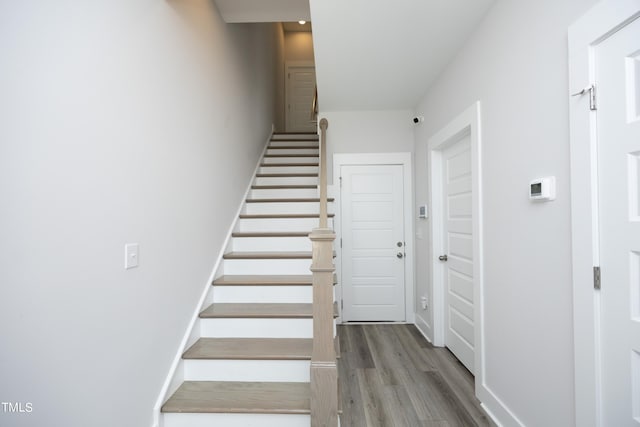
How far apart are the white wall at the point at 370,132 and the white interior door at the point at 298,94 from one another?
9.09ft

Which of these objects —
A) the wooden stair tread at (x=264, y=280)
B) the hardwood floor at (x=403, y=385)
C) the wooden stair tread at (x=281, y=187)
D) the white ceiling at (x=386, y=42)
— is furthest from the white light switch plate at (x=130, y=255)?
the wooden stair tread at (x=281, y=187)

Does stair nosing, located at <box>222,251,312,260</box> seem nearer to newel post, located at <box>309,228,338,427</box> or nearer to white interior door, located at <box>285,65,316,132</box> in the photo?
newel post, located at <box>309,228,338,427</box>

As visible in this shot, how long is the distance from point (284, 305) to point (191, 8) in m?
2.22

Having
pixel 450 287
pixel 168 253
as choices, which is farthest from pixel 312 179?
pixel 168 253

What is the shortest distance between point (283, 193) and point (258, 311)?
164cm

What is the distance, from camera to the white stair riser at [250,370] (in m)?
1.85

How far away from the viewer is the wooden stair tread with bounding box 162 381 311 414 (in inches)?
63.6

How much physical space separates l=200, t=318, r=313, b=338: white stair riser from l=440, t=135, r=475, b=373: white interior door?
1.34 metres

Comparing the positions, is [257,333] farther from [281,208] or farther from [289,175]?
[289,175]

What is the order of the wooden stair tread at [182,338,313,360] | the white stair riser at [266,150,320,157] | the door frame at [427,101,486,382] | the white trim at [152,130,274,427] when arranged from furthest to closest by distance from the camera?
A: 1. the white stair riser at [266,150,320,157]
2. the door frame at [427,101,486,382]
3. the wooden stair tread at [182,338,313,360]
4. the white trim at [152,130,274,427]

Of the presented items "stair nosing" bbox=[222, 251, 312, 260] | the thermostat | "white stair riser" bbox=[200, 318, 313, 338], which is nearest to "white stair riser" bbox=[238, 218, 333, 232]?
"stair nosing" bbox=[222, 251, 312, 260]

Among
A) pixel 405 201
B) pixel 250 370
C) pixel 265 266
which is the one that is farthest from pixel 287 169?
pixel 250 370

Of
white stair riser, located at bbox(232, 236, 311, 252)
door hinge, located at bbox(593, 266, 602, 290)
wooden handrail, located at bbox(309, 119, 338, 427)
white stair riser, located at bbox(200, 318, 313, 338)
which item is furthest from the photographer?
white stair riser, located at bbox(232, 236, 311, 252)

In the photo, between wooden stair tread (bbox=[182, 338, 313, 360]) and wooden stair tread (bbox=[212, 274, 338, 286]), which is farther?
wooden stair tread (bbox=[212, 274, 338, 286])
